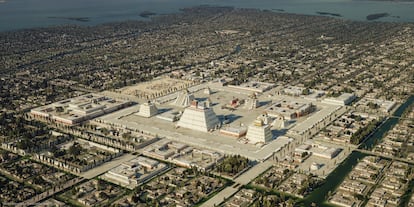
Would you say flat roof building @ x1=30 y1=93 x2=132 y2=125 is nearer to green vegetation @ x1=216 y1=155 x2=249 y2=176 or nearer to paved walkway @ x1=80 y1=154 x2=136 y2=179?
paved walkway @ x1=80 y1=154 x2=136 y2=179

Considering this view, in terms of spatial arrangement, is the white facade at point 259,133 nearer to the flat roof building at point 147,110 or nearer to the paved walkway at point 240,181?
the paved walkway at point 240,181

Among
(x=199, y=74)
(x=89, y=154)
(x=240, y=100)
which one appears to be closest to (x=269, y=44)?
(x=199, y=74)

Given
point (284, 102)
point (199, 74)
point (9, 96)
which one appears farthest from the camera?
point (199, 74)

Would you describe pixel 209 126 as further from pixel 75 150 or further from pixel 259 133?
pixel 75 150

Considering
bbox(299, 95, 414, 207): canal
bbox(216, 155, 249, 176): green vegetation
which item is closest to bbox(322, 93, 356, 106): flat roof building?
bbox(299, 95, 414, 207): canal

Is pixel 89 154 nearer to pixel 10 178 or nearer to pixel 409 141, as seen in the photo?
pixel 10 178

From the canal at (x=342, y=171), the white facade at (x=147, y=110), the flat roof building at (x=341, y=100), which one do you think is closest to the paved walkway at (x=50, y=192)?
the white facade at (x=147, y=110)
